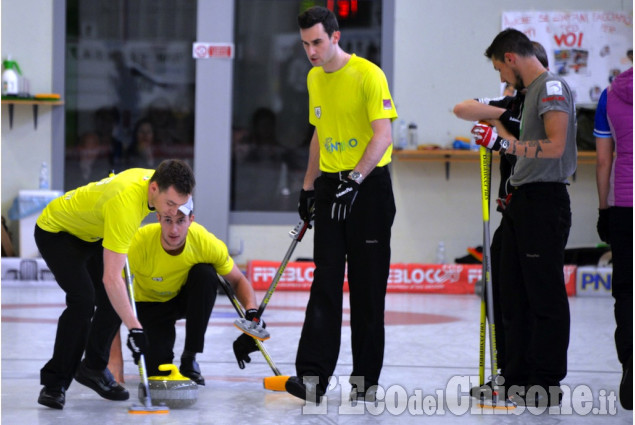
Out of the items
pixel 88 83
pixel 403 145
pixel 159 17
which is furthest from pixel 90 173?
pixel 403 145

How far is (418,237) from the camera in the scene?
9430 mm

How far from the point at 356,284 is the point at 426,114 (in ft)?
19.0

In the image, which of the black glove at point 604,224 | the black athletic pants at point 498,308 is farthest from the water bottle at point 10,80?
the black glove at point 604,224

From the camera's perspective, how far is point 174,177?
11.3 feet

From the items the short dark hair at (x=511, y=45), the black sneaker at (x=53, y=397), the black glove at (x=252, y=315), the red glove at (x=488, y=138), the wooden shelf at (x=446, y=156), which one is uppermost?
the short dark hair at (x=511, y=45)

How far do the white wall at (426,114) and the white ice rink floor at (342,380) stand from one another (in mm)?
2511

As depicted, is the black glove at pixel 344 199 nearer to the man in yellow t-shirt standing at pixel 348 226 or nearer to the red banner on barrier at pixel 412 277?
the man in yellow t-shirt standing at pixel 348 226

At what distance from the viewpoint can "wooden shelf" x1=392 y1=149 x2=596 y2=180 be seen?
8992mm

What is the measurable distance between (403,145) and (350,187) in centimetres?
557

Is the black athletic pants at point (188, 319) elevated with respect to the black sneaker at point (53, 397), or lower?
elevated

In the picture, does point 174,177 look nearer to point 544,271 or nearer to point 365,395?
point 365,395

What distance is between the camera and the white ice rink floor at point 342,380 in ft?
11.5

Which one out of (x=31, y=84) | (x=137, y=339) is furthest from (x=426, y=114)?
(x=137, y=339)

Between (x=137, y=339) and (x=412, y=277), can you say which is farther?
(x=412, y=277)
